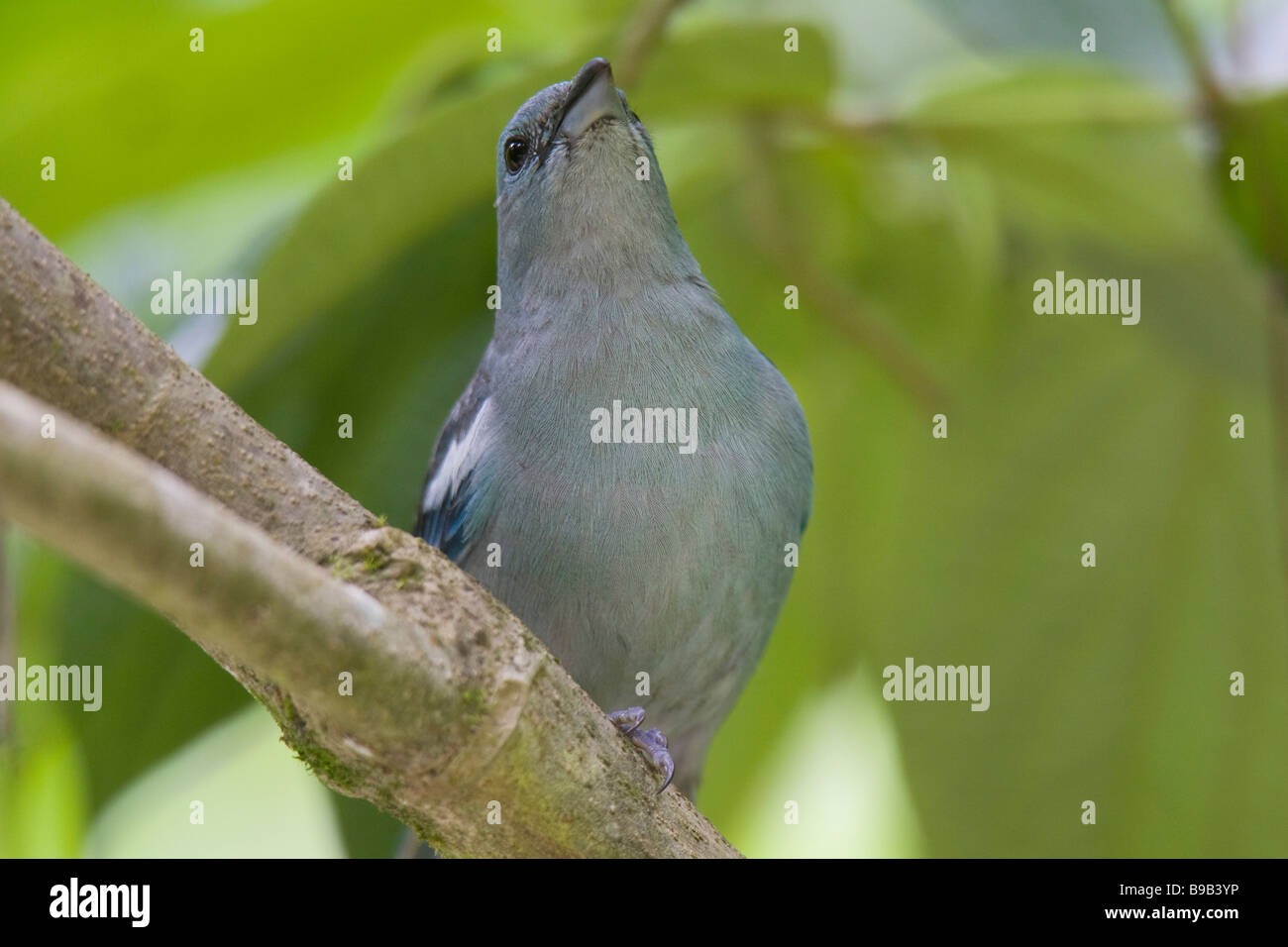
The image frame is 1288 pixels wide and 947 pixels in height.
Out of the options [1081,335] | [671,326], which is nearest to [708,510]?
[671,326]

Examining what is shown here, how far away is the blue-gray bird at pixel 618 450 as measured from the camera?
2807 millimetres

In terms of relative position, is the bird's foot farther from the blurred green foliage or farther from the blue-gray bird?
the blurred green foliage

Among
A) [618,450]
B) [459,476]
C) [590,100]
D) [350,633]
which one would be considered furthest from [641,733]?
[590,100]

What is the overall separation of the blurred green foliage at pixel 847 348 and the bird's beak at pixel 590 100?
2.2 inches

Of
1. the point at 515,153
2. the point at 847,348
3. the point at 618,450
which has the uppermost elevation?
the point at 515,153

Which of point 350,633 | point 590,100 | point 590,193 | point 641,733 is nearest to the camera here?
point 350,633

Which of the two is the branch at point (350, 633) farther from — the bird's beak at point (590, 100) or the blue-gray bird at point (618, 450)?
the bird's beak at point (590, 100)

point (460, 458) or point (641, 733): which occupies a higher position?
point (460, 458)

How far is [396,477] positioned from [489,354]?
389 mm

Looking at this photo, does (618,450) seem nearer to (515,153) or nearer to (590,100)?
(590,100)

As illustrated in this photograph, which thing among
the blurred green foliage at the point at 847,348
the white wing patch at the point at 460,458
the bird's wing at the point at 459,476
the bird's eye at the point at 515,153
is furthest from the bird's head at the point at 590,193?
the white wing patch at the point at 460,458

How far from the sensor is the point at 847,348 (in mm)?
3510

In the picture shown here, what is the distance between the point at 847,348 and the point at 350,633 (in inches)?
87.0

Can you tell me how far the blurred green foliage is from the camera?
117 inches
